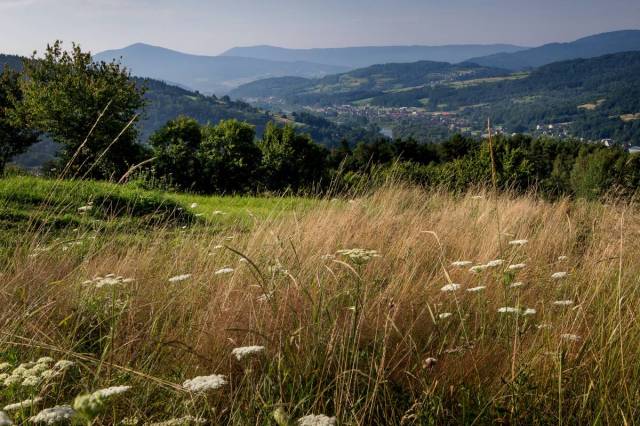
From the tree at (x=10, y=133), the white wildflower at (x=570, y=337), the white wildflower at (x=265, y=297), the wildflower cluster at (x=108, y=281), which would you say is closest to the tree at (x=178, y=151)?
the tree at (x=10, y=133)

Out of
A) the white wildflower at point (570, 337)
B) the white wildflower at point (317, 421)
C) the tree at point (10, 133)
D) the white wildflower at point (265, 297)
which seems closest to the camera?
the white wildflower at point (317, 421)

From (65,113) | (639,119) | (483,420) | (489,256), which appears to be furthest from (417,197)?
(639,119)

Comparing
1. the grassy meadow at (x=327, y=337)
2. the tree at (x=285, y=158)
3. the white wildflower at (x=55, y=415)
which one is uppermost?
the white wildflower at (x=55, y=415)

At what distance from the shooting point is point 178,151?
27891 mm

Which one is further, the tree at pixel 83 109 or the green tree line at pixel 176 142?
the tree at pixel 83 109

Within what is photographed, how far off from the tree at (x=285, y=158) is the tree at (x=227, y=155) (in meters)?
2.64

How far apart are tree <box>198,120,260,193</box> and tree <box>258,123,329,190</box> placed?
2637 mm

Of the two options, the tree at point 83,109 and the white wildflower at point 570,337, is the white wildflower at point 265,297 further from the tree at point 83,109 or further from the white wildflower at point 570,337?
the tree at point 83,109

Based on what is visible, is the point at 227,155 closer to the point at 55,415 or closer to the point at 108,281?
the point at 108,281

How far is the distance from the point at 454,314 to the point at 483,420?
991mm

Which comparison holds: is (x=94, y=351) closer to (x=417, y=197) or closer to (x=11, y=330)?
(x=11, y=330)

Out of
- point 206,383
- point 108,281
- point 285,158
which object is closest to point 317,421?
point 206,383

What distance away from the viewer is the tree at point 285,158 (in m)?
34.6

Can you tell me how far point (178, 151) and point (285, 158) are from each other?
29.9 feet
